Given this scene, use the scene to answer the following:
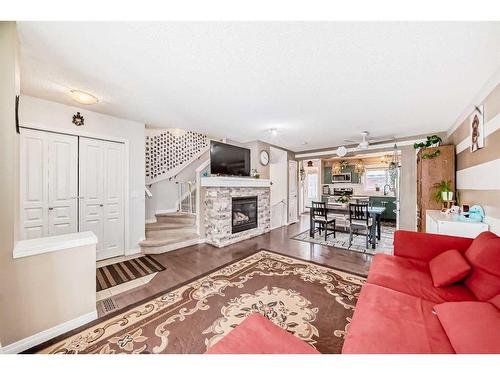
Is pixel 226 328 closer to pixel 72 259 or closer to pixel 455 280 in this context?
pixel 72 259

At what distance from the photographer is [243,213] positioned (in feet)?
15.0

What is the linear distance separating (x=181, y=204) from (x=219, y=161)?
7.73 feet

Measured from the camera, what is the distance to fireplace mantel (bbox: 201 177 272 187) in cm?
393

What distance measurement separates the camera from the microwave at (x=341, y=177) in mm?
7668

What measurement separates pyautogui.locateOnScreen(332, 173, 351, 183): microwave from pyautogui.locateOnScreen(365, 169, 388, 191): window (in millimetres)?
603

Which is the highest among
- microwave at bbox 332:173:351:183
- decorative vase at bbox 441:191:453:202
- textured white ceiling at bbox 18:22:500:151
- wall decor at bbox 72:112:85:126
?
textured white ceiling at bbox 18:22:500:151

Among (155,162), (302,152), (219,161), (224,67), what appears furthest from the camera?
(302,152)

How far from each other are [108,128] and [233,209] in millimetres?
2677

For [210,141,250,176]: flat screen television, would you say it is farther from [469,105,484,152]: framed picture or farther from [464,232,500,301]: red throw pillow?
[469,105,484,152]: framed picture

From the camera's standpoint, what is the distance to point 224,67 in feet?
6.18

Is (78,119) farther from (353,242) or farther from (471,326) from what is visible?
(353,242)

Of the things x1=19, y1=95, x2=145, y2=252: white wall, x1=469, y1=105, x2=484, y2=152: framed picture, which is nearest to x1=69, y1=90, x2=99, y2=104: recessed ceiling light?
x1=19, y1=95, x2=145, y2=252: white wall

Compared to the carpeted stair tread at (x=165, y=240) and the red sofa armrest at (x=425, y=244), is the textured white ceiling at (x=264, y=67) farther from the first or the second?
the carpeted stair tread at (x=165, y=240)

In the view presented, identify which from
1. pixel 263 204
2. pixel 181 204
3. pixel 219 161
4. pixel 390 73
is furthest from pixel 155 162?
pixel 390 73
